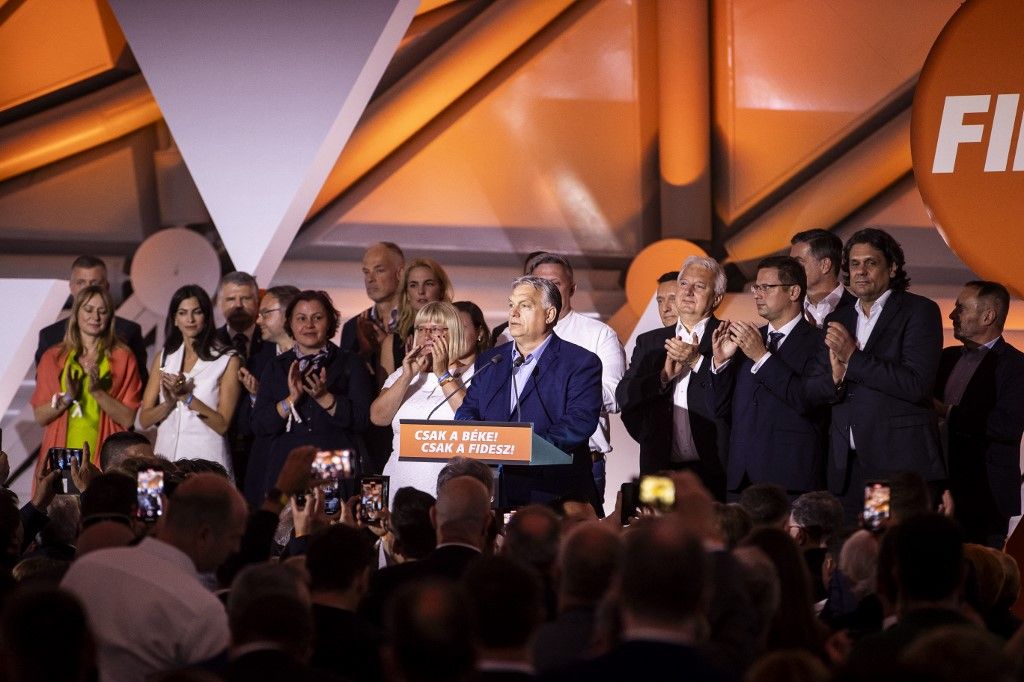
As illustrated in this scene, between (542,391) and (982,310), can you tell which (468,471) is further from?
(982,310)

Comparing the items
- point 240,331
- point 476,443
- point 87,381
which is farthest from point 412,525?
point 87,381

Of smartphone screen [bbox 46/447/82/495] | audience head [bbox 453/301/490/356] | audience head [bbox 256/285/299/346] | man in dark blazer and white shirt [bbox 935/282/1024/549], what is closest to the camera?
smartphone screen [bbox 46/447/82/495]

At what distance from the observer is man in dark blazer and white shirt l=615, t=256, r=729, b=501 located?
6113 millimetres

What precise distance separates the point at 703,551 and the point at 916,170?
4414 millimetres

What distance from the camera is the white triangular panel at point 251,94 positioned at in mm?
7902

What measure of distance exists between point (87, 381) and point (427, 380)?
1.99 m

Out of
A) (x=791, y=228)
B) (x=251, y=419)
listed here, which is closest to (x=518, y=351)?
(x=251, y=419)

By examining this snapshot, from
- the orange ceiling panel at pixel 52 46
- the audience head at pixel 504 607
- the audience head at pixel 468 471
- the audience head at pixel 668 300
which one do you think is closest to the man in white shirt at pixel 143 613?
the audience head at pixel 504 607

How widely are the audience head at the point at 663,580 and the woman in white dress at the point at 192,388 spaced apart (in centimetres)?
440

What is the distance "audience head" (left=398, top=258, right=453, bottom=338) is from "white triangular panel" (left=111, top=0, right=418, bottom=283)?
149 centimetres

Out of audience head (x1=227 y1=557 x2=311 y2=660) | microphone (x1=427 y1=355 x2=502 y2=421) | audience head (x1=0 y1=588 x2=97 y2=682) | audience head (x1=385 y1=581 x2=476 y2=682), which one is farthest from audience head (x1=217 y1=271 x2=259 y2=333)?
audience head (x1=385 y1=581 x2=476 y2=682)

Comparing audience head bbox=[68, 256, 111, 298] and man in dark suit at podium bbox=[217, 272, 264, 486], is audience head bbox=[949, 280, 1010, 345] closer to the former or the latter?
man in dark suit at podium bbox=[217, 272, 264, 486]

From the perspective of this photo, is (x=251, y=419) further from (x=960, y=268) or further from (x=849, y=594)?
(x=960, y=268)

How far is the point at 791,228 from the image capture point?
27.8 feet
